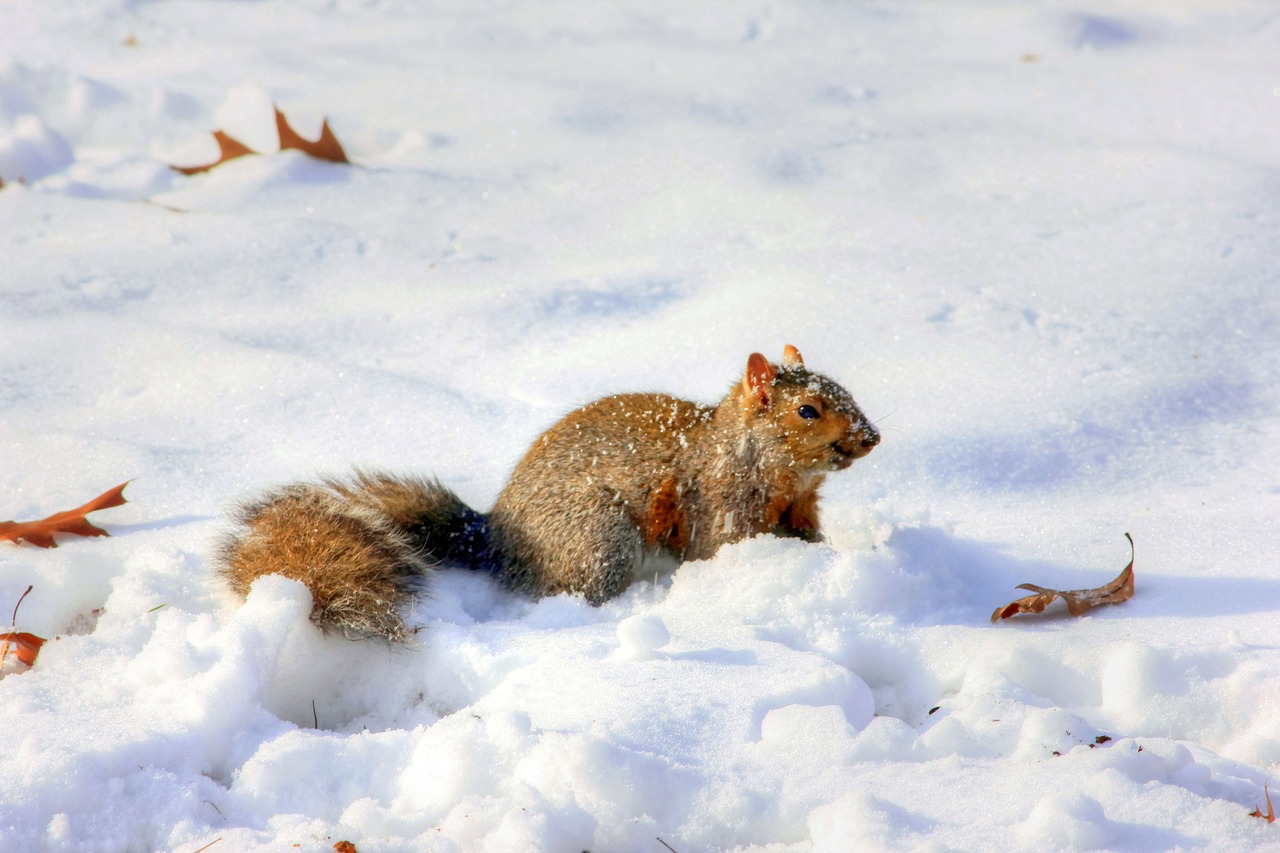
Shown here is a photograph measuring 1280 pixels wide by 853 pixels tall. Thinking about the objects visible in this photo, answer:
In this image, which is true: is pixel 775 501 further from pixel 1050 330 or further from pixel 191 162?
pixel 191 162

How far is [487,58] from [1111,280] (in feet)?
11.3

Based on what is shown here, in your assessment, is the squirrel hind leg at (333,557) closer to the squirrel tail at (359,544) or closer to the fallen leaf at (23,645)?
the squirrel tail at (359,544)

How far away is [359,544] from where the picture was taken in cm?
258

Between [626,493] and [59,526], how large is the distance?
150 centimetres

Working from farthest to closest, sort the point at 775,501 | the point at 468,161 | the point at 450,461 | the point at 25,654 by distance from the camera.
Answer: the point at 468,161 → the point at 450,461 → the point at 775,501 → the point at 25,654

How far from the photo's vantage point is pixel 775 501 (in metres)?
2.93

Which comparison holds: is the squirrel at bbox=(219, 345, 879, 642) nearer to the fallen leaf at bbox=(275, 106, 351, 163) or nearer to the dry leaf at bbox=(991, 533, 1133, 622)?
the dry leaf at bbox=(991, 533, 1133, 622)

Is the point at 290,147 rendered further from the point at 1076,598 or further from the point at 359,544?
the point at 1076,598

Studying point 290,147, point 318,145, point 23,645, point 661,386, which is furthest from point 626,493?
point 290,147

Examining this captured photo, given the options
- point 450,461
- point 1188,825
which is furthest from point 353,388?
point 1188,825

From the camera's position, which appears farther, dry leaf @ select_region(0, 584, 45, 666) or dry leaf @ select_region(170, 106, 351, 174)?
dry leaf @ select_region(170, 106, 351, 174)

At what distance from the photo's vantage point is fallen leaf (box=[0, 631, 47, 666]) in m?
2.30

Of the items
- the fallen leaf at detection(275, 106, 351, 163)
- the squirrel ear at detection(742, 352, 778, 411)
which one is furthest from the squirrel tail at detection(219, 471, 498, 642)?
the fallen leaf at detection(275, 106, 351, 163)

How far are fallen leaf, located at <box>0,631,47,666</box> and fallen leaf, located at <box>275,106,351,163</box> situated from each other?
315 centimetres
